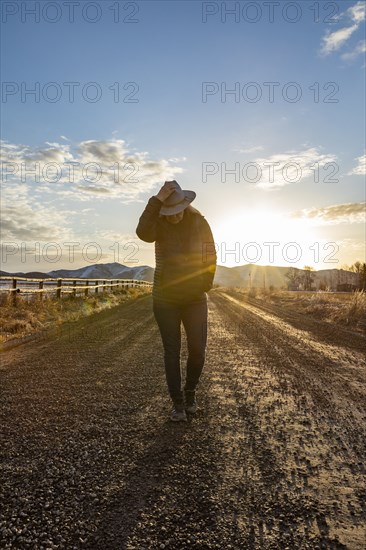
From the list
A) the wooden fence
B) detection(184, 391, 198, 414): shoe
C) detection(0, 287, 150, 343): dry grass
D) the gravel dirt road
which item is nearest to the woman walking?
detection(184, 391, 198, 414): shoe

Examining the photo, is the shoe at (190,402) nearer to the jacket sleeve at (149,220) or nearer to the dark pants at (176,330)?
the dark pants at (176,330)

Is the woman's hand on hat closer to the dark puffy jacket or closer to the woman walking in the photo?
the woman walking

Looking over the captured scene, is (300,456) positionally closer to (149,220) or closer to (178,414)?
(178,414)

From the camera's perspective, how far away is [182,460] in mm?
3104

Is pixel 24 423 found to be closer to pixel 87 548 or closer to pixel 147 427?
pixel 147 427

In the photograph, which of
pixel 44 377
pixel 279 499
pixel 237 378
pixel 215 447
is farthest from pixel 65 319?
pixel 279 499

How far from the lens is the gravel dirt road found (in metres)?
2.24

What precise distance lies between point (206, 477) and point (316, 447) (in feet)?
3.42

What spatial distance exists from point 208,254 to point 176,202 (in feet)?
1.89

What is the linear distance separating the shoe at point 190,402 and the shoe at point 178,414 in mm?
222

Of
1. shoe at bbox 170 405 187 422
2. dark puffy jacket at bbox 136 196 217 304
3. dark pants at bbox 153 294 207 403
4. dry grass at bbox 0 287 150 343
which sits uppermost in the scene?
dark puffy jacket at bbox 136 196 217 304

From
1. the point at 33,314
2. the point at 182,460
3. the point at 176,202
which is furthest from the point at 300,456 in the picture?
the point at 33,314

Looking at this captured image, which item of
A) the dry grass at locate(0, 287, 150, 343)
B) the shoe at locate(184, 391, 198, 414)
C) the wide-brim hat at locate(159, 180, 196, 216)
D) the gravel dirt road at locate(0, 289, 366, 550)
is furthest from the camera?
the dry grass at locate(0, 287, 150, 343)

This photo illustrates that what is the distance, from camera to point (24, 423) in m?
3.96
